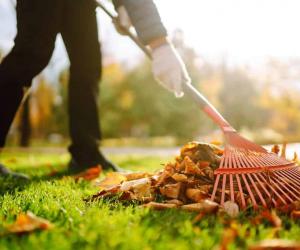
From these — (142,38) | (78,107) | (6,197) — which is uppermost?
(142,38)

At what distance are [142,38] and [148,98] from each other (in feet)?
88.7

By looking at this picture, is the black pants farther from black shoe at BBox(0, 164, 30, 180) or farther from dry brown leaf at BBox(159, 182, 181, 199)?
dry brown leaf at BBox(159, 182, 181, 199)

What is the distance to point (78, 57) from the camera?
3770mm

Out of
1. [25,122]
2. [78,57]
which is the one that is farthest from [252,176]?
[25,122]

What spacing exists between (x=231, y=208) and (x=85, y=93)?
222 centimetres

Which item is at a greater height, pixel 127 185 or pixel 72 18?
pixel 72 18

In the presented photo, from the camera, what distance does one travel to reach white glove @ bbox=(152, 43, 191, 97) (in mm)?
2422

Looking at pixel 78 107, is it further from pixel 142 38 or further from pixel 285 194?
pixel 285 194

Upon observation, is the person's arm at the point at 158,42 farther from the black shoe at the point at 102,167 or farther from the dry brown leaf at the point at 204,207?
the black shoe at the point at 102,167

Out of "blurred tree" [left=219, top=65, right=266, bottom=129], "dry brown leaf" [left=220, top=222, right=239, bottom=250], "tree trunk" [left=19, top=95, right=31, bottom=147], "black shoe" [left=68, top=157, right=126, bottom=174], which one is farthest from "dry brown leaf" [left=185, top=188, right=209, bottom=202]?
"blurred tree" [left=219, top=65, right=266, bottom=129]

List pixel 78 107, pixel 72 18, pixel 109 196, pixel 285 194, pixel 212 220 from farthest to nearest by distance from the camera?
1. pixel 78 107
2. pixel 72 18
3. pixel 109 196
4. pixel 285 194
5. pixel 212 220

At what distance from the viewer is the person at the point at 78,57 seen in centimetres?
246

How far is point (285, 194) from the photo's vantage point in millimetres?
2121

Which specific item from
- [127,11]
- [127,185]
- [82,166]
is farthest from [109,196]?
[82,166]
